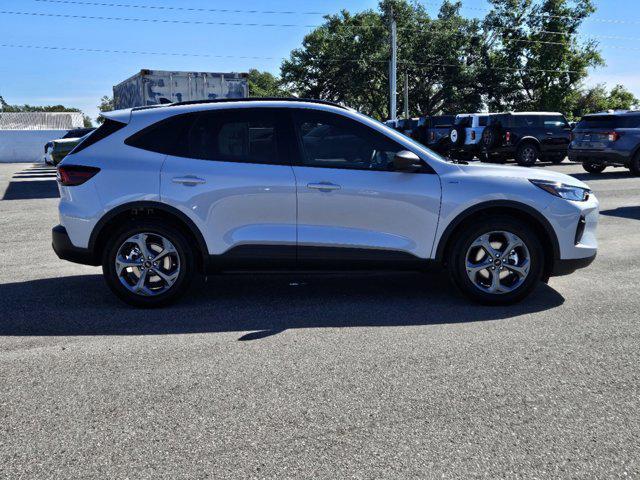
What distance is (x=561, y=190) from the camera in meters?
5.31

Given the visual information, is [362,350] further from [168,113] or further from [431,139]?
[431,139]

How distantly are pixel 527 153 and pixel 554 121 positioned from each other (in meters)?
1.80

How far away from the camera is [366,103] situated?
56062mm

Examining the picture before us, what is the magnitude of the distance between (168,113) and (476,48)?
51.3m

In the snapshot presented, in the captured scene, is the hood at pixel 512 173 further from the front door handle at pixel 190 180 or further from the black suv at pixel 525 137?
the black suv at pixel 525 137

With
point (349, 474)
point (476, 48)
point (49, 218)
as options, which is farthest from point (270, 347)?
point (476, 48)

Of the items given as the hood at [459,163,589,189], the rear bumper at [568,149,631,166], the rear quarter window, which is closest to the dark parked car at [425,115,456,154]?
the rear quarter window

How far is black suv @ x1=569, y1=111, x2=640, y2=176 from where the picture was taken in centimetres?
1625

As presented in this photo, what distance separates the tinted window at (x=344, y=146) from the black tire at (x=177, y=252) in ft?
4.11

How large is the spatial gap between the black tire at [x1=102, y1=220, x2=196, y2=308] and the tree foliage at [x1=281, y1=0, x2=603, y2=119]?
153ft

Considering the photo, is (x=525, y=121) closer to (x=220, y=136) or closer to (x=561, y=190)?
Answer: (x=561, y=190)

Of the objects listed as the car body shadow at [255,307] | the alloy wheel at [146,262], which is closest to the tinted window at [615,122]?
the car body shadow at [255,307]

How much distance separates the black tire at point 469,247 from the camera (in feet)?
17.0

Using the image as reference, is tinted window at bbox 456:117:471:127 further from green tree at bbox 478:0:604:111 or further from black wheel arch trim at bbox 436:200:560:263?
green tree at bbox 478:0:604:111
